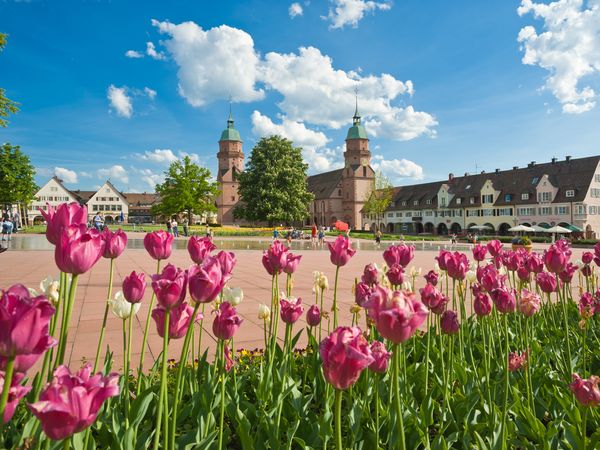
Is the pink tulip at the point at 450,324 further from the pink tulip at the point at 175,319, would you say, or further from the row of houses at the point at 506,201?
the row of houses at the point at 506,201

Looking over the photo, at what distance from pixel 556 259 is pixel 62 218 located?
3.19m

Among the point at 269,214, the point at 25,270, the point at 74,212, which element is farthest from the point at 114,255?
the point at 269,214

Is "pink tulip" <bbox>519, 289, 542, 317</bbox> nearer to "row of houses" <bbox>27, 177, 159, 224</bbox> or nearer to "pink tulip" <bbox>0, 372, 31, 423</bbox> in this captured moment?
"pink tulip" <bbox>0, 372, 31, 423</bbox>

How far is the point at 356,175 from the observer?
84562 millimetres

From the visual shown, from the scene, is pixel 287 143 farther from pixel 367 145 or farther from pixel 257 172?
pixel 367 145

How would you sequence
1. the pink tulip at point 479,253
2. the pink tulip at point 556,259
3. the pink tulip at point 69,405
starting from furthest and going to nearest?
the pink tulip at point 479,253 → the pink tulip at point 556,259 → the pink tulip at point 69,405

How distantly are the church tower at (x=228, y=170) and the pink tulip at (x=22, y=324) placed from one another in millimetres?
91180

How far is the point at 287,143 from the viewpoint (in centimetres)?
5962

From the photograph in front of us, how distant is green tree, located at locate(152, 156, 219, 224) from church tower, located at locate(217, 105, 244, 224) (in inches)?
1155

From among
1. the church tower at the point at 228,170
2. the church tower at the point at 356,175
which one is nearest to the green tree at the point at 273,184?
the church tower at the point at 356,175

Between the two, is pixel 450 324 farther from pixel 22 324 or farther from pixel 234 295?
pixel 22 324

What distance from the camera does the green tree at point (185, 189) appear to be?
59625mm

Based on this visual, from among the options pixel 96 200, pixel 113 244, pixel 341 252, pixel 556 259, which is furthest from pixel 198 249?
pixel 96 200

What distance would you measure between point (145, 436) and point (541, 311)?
4.78m
